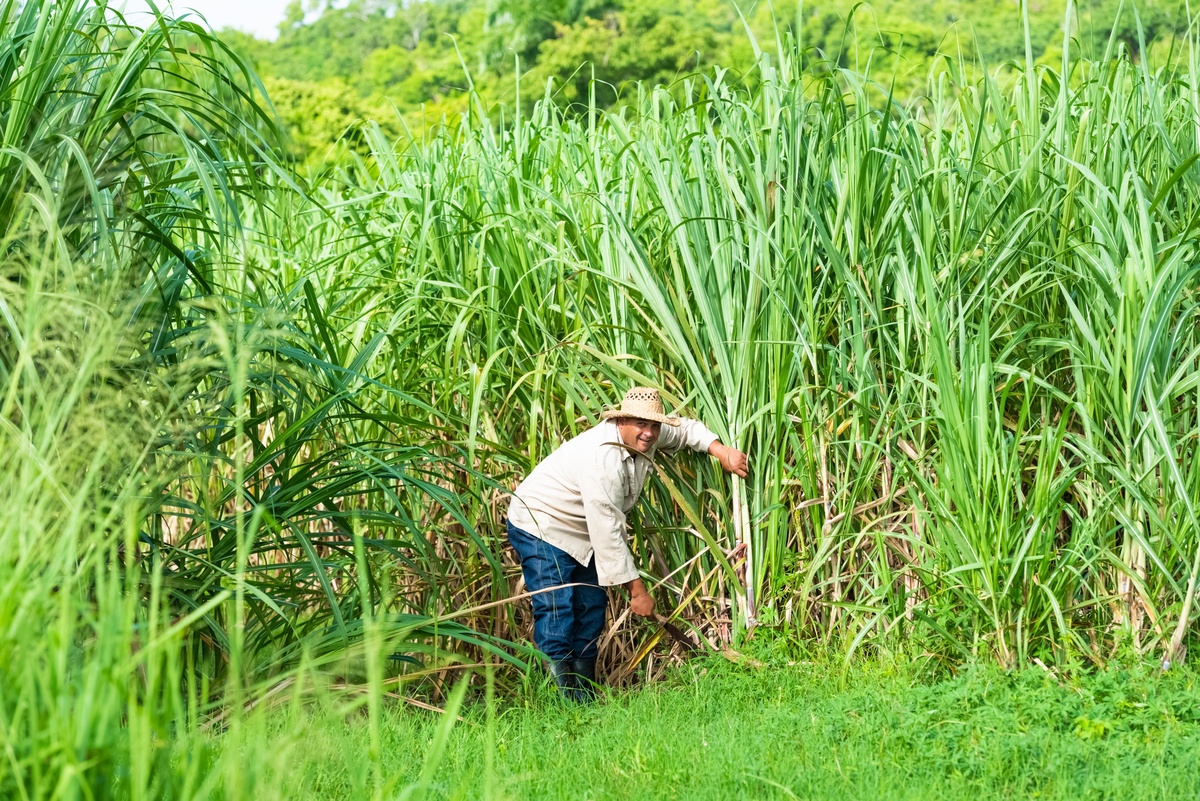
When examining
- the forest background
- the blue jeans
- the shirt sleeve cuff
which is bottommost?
the blue jeans

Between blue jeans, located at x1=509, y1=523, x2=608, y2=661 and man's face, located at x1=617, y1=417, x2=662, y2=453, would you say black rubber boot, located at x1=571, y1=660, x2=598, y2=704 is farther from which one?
man's face, located at x1=617, y1=417, x2=662, y2=453

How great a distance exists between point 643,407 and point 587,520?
504 mm

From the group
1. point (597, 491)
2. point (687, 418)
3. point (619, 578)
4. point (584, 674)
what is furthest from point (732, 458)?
point (584, 674)

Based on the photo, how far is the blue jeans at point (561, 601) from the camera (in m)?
3.83

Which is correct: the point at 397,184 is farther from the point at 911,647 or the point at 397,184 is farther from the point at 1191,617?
the point at 1191,617

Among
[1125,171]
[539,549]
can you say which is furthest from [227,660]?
[1125,171]

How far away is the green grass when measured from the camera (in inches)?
92.4

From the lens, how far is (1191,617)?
2.99 m

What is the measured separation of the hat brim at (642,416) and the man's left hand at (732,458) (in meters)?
0.16

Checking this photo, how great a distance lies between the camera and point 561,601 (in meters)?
3.85

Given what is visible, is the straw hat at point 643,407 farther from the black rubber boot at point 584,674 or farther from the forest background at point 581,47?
the forest background at point 581,47

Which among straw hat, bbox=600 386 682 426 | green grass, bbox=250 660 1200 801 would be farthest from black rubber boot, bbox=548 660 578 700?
straw hat, bbox=600 386 682 426

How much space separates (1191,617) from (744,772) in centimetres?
153

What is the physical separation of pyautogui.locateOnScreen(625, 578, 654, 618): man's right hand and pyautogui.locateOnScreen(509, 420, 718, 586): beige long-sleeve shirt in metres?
0.04
